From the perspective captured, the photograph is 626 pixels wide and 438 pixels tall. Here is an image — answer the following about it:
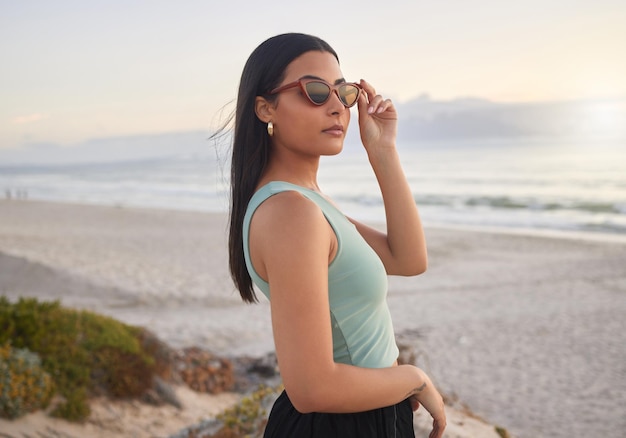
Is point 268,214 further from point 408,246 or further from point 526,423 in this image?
point 526,423

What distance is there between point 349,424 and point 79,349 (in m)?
4.94

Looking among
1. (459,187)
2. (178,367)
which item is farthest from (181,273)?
(459,187)

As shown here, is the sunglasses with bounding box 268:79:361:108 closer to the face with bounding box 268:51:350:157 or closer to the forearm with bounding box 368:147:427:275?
the face with bounding box 268:51:350:157

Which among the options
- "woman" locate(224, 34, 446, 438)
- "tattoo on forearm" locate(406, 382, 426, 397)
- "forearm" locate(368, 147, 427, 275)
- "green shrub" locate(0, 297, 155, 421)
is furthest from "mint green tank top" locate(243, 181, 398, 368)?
"green shrub" locate(0, 297, 155, 421)

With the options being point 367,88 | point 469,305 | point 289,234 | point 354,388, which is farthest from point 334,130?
point 469,305

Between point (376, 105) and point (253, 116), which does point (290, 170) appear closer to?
point (253, 116)

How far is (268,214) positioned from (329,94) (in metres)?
0.42

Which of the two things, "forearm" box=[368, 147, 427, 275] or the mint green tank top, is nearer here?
the mint green tank top

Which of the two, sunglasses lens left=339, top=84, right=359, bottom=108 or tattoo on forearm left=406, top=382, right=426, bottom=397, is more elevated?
sunglasses lens left=339, top=84, right=359, bottom=108

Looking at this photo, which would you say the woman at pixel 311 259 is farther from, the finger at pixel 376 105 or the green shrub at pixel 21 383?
the green shrub at pixel 21 383

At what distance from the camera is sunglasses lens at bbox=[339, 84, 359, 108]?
71.9 inches

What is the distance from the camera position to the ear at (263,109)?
71.9 inches

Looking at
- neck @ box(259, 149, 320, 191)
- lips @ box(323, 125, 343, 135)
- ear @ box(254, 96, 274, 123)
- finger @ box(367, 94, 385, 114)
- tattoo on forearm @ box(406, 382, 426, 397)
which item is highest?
finger @ box(367, 94, 385, 114)

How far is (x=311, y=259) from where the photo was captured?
1.50 metres
